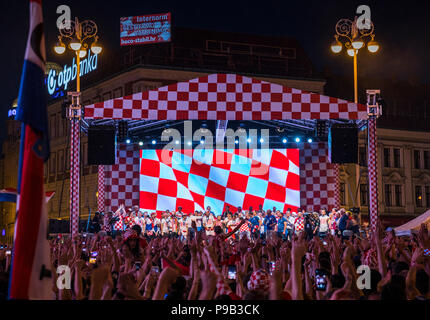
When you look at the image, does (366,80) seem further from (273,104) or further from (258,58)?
(273,104)

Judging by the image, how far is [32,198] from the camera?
3.82 meters

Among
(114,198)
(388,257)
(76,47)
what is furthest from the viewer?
(114,198)

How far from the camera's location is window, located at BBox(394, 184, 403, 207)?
49.2 meters

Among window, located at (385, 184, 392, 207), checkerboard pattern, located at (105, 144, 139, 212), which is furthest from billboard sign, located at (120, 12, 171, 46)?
window, located at (385, 184, 392, 207)

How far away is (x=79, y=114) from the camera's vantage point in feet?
56.4

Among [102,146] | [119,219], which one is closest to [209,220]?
[119,219]

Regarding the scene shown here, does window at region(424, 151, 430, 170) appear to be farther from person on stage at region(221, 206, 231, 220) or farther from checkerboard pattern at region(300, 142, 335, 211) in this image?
person on stage at region(221, 206, 231, 220)

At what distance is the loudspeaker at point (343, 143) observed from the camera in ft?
61.4

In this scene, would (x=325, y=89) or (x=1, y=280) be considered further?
(x=325, y=89)

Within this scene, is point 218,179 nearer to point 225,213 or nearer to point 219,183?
point 219,183

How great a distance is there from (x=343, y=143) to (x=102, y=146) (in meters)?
6.89

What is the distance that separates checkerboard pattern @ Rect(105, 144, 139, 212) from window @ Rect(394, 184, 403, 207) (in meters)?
29.4
